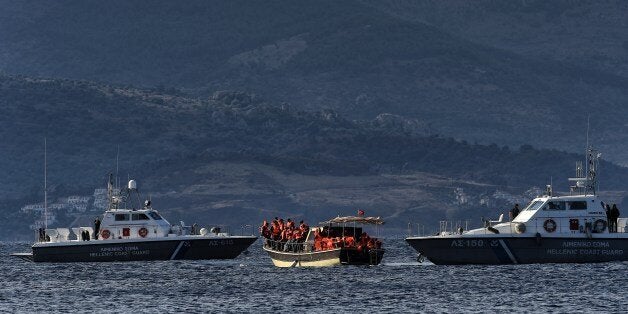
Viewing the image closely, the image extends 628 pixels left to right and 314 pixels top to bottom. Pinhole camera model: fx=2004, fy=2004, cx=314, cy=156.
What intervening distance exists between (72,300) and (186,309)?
10.5m

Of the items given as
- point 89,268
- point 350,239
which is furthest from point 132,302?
point 89,268

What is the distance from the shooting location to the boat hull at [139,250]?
14725 centimetres

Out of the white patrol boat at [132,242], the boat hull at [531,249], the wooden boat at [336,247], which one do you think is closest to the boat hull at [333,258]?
the wooden boat at [336,247]

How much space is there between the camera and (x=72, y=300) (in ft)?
375

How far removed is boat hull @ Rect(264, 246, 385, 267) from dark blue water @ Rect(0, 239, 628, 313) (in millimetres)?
677

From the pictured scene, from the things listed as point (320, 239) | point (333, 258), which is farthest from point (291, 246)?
point (333, 258)

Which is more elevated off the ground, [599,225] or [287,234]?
[287,234]

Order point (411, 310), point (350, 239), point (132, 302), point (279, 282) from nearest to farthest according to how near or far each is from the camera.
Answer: point (411, 310)
point (132, 302)
point (279, 282)
point (350, 239)

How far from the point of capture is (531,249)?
431ft

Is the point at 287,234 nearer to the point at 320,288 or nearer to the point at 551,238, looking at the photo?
the point at 551,238

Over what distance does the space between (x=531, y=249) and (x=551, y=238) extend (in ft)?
5.31

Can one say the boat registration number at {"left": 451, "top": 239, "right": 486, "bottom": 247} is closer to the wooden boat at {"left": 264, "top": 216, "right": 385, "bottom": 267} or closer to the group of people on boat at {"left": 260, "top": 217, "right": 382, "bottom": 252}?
the wooden boat at {"left": 264, "top": 216, "right": 385, "bottom": 267}

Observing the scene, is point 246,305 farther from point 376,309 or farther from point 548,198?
point 548,198

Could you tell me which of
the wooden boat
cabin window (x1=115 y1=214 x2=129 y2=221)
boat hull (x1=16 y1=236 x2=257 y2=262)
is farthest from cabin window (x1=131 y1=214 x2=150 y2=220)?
the wooden boat
